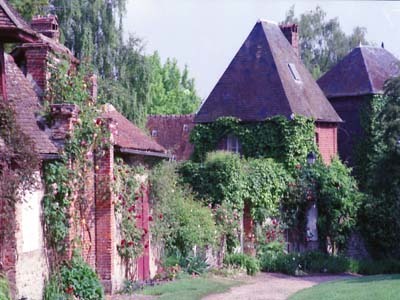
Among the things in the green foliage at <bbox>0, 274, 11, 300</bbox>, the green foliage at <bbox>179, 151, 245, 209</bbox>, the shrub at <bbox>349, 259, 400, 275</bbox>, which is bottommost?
the shrub at <bbox>349, 259, 400, 275</bbox>

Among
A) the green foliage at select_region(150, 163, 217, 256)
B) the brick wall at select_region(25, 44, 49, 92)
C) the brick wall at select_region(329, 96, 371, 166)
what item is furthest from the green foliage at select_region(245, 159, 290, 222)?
the brick wall at select_region(329, 96, 371, 166)

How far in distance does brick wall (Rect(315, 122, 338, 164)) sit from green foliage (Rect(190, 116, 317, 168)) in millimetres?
1592

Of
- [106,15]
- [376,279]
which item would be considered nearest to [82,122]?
[376,279]

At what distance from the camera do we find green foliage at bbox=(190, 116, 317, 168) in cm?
3209

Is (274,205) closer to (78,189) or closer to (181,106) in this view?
(78,189)

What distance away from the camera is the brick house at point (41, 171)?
1470 centimetres

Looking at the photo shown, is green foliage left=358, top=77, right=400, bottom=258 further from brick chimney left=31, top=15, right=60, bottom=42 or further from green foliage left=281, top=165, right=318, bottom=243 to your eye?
brick chimney left=31, top=15, right=60, bottom=42

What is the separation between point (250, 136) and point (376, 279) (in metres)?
11.3

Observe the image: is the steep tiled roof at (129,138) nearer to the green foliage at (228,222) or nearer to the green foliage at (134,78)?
the green foliage at (228,222)

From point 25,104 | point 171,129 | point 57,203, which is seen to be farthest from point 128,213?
point 171,129

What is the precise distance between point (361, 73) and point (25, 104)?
26.9 m

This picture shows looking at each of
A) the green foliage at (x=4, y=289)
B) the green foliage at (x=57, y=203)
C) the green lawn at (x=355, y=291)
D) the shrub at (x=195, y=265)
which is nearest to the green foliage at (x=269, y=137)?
the shrub at (x=195, y=265)

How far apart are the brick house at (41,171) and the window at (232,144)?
41.8ft

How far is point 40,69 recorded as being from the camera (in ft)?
57.9
